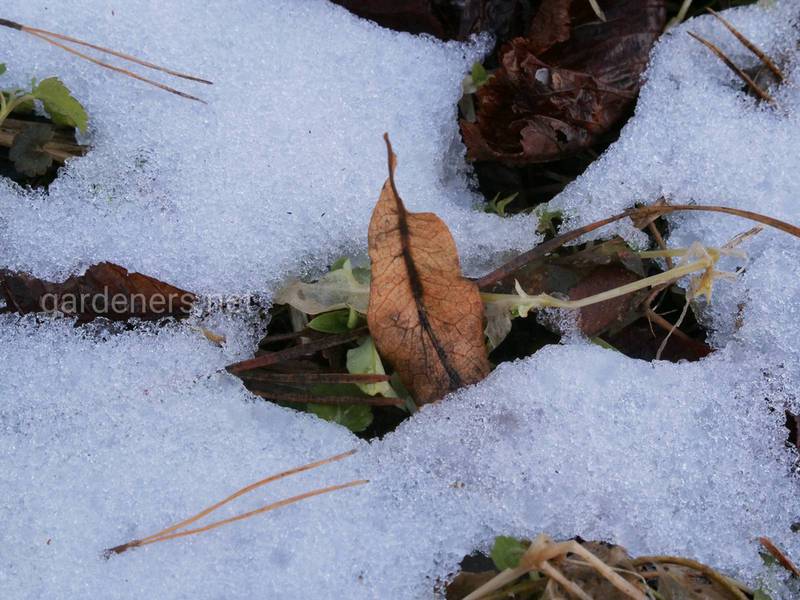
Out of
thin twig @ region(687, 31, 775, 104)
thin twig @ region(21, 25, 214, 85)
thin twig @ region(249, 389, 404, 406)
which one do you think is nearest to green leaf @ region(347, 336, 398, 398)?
thin twig @ region(249, 389, 404, 406)

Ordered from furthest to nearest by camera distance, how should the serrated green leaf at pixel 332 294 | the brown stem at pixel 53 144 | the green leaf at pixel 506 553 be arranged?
the brown stem at pixel 53 144, the serrated green leaf at pixel 332 294, the green leaf at pixel 506 553

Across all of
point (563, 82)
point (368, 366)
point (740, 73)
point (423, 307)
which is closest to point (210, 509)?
point (368, 366)

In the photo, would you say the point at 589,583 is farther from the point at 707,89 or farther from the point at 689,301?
the point at 707,89

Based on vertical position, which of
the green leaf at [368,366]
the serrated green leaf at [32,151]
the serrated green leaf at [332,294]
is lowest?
the green leaf at [368,366]

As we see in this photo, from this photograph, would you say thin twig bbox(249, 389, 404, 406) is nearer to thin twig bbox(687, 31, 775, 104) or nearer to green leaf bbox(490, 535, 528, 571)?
green leaf bbox(490, 535, 528, 571)

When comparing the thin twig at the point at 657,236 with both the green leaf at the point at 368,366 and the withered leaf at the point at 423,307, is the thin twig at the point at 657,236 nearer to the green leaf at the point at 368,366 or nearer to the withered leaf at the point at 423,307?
the withered leaf at the point at 423,307

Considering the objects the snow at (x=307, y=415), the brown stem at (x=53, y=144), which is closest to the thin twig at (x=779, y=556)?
the snow at (x=307, y=415)

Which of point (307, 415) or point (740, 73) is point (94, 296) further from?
point (740, 73)

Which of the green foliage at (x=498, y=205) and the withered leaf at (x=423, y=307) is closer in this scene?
the withered leaf at (x=423, y=307)
